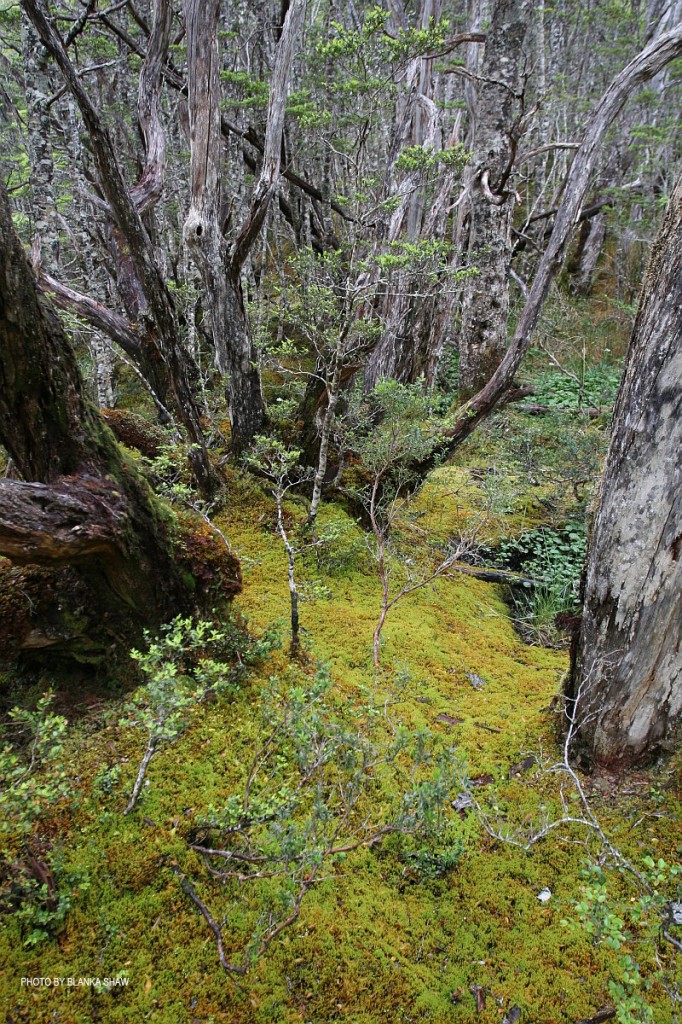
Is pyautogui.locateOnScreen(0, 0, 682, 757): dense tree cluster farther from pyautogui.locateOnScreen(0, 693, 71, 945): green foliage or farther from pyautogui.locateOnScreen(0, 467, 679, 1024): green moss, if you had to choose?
pyautogui.locateOnScreen(0, 693, 71, 945): green foliage

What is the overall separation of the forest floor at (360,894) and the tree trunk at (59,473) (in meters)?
0.83

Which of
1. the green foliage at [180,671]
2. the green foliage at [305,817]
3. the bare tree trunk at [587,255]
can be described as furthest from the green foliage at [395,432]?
the bare tree trunk at [587,255]

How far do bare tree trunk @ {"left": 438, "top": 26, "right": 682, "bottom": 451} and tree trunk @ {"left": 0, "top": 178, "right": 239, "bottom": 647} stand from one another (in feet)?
12.2

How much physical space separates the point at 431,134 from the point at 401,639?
652 centimetres

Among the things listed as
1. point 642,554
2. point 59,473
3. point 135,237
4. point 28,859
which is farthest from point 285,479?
point 28,859

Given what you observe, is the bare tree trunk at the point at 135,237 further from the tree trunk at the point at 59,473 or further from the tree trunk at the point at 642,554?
the tree trunk at the point at 642,554

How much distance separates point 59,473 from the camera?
2574 millimetres

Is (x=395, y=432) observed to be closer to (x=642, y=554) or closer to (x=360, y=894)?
(x=642, y=554)

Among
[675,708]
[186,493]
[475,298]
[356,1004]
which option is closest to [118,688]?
[186,493]

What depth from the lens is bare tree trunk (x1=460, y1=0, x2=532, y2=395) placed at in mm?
6270

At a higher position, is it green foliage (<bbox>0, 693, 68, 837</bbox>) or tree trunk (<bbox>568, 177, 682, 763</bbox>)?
tree trunk (<bbox>568, 177, 682, 763</bbox>)

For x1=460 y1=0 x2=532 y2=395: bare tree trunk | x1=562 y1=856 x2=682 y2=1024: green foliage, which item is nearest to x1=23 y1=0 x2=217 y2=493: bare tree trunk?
x1=460 y1=0 x2=532 y2=395: bare tree trunk

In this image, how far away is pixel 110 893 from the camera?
7.07ft

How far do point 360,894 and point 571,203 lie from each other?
5.01 m
